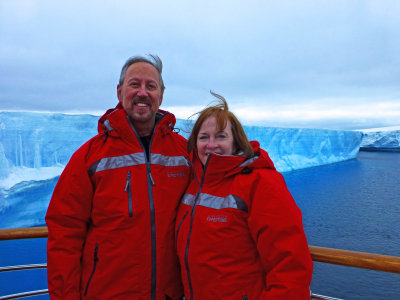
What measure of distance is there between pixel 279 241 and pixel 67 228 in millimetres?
680

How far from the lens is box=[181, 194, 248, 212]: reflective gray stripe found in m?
0.91

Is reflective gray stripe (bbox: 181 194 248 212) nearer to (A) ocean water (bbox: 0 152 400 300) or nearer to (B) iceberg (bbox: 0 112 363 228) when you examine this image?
(A) ocean water (bbox: 0 152 400 300)

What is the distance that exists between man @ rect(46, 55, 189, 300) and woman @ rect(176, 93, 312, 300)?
81 millimetres

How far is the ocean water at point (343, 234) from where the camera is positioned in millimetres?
3979

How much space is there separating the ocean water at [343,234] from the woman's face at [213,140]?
3171 mm

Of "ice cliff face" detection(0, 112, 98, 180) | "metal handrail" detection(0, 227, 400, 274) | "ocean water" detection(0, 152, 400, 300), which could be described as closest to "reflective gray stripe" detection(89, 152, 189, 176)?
"metal handrail" detection(0, 227, 400, 274)

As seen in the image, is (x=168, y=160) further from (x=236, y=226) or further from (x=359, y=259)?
(x=359, y=259)

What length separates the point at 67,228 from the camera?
99 centimetres

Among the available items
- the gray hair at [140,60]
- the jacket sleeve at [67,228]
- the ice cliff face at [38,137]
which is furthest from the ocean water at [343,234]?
the gray hair at [140,60]

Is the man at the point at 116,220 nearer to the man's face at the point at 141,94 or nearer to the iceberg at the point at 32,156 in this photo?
the man's face at the point at 141,94

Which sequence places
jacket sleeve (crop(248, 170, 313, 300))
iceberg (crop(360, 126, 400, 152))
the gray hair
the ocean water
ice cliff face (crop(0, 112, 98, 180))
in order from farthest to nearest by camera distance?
iceberg (crop(360, 126, 400, 152)) < ice cliff face (crop(0, 112, 98, 180)) < the ocean water < the gray hair < jacket sleeve (crop(248, 170, 313, 300))

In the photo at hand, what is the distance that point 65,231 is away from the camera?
988mm

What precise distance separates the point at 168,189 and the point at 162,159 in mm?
112

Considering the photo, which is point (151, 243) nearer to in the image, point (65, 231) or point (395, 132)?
point (65, 231)
